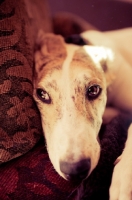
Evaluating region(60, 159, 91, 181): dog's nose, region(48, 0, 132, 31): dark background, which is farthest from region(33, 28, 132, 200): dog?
region(48, 0, 132, 31): dark background

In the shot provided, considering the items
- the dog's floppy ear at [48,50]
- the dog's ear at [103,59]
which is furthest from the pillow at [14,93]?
the dog's ear at [103,59]

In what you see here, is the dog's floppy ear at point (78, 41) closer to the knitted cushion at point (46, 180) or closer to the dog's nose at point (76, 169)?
the knitted cushion at point (46, 180)

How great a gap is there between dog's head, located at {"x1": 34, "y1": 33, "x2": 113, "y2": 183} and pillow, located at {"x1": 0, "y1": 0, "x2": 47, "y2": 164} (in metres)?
0.07

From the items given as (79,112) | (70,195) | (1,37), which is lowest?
(70,195)

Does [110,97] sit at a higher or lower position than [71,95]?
lower

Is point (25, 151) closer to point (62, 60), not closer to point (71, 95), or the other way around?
point (71, 95)

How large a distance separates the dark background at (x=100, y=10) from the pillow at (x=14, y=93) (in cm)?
61

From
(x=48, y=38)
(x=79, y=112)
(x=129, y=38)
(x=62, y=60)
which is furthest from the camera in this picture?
(x=129, y=38)

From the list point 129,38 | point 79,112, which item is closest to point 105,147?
point 79,112

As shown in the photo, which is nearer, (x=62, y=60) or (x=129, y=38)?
(x=62, y=60)

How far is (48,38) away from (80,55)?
0.63 feet

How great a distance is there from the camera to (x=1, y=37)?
3.10 feet

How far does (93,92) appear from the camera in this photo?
1.09 m

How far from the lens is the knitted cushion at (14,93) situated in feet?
2.96
